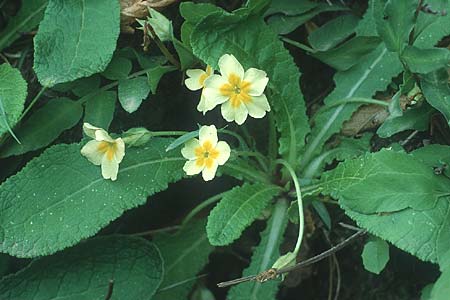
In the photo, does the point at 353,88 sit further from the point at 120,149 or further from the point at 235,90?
the point at 120,149

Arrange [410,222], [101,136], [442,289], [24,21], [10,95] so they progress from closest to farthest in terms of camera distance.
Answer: [442,289], [410,222], [101,136], [10,95], [24,21]

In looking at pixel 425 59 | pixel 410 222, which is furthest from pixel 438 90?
pixel 410 222

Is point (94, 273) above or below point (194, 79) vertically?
below

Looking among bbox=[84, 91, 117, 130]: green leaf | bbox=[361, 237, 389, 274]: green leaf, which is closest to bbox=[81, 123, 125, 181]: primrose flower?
bbox=[84, 91, 117, 130]: green leaf

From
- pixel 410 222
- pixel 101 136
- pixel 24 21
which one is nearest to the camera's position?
pixel 410 222

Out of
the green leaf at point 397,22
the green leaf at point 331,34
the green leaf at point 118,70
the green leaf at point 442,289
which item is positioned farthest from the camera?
the green leaf at point 331,34

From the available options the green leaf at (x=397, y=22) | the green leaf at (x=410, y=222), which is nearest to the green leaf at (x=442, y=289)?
the green leaf at (x=410, y=222)

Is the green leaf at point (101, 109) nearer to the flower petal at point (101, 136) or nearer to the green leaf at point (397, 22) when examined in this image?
the flower petal at point (101, 136)
